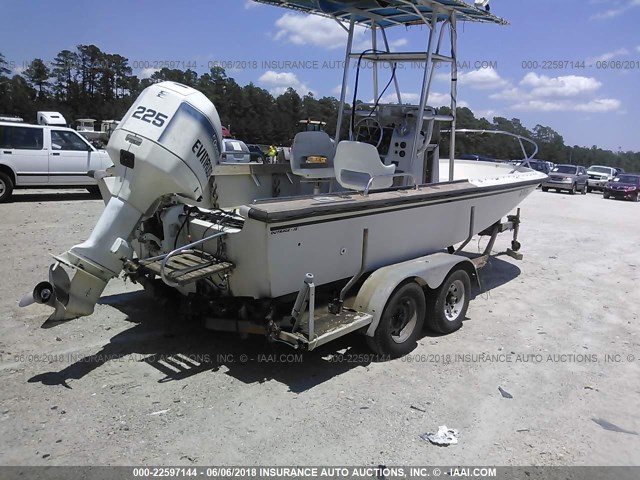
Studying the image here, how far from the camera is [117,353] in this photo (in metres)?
4.66

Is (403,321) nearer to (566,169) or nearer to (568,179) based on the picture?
(568,179)

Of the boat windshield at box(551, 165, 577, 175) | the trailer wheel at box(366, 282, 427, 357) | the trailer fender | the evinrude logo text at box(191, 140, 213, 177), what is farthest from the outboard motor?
the boat windshield at box(551, 165, 577, 175)

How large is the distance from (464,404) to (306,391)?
1.22 m

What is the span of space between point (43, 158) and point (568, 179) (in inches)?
838

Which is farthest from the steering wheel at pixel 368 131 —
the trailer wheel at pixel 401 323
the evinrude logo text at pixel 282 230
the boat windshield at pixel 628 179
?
the boat windshield at pixel 628 179

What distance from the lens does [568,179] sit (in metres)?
24.2

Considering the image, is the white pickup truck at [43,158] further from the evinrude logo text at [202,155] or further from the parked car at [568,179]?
the parked car at [568,179]

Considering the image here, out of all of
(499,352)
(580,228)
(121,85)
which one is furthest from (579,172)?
(121,85)

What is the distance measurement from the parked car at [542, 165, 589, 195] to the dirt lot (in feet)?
63.9

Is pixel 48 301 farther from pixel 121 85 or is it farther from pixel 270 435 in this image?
pixel 121 85

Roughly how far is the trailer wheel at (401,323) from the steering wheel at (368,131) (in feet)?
7.72

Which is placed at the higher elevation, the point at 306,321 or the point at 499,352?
the point at 306,321

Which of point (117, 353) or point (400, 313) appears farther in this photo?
point (400, 313)

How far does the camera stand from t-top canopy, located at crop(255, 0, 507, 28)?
5.77m
